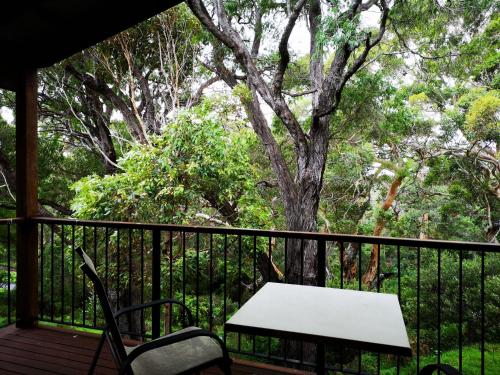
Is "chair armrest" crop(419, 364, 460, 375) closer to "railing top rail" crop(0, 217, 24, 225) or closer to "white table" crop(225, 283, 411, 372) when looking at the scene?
"white table" crop(225, 283, 411, 372)

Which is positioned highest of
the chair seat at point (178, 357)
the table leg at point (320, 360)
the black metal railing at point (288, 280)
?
the chair seat at point (178, 357)

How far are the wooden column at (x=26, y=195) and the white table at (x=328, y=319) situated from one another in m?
2.69

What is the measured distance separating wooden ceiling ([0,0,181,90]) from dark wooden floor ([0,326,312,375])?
236 cm

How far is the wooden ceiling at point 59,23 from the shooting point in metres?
2.43

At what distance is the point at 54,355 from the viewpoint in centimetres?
284

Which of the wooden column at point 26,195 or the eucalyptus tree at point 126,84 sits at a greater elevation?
the eucalyptus tree at point 126,84

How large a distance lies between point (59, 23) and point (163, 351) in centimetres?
234

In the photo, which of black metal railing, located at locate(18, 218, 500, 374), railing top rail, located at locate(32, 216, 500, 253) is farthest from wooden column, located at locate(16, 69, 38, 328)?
black metal railing, located at locate(18, 218, 500, 374)

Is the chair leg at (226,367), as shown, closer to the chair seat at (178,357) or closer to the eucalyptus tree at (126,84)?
the chair seat at (178,357)

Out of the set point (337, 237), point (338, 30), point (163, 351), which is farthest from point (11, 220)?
point (338, 30)

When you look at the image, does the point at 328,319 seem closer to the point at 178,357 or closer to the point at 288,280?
the point at 178,357

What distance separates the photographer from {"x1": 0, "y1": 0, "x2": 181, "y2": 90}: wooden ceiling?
243 centimetres

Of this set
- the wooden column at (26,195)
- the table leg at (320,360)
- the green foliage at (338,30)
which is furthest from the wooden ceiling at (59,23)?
the green foliage at (338,30)

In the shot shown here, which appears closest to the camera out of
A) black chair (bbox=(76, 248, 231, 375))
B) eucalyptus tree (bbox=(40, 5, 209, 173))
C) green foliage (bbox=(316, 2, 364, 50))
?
black chair (bbox=(76, 248, 231, 375))
